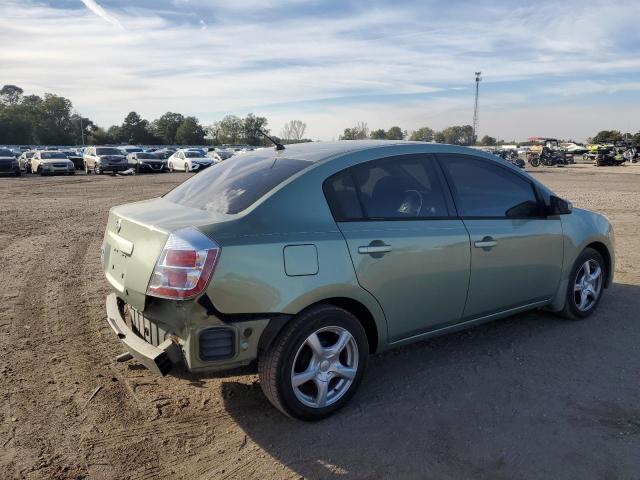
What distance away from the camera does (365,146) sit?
12.2ft

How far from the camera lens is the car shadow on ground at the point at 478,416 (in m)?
2.76

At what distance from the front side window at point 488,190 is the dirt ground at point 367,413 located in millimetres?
1145

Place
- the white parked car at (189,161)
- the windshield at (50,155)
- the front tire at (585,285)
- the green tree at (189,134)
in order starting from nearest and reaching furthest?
the front tire at (585,285) < the windshield at (50,155) < the white parked car at (189,161) < the green tree at (189,134)

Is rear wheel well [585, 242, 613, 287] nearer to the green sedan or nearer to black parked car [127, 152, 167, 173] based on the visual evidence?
the green sedan

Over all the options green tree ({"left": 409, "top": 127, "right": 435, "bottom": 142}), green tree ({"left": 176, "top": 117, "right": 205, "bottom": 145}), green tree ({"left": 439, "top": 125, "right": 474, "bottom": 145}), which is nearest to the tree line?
green tree ({"left": 176, "top": 117, "right": 205, "bottom": 145})

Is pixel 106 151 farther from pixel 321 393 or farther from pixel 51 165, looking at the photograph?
pixel 321 393

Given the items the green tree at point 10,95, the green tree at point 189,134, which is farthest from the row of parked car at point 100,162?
the green tree at point 10,95

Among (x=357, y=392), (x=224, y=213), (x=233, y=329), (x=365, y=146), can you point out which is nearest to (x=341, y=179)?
(x=365, y=146)

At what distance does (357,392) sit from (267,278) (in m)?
1.19

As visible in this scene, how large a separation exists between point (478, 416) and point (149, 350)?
81.0 inches

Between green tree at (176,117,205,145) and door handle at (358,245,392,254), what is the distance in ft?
390

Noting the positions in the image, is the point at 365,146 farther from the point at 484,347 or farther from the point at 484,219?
the point at 484,347

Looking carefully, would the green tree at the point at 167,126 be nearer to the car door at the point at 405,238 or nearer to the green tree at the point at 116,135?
the green tree at the point at 116,135

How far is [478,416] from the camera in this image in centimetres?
322
